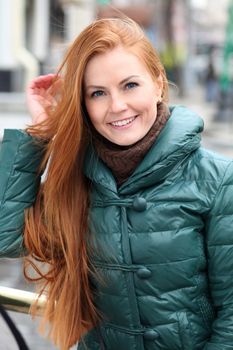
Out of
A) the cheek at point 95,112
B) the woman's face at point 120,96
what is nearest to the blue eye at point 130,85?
the woman's face at point 120,96

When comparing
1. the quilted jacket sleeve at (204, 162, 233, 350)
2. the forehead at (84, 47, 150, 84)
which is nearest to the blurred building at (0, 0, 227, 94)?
the forehead at (84, 47, 150, 84)

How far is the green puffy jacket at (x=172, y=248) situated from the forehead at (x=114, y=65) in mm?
192

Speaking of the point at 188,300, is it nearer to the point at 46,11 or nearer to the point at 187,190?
the point at 187,190

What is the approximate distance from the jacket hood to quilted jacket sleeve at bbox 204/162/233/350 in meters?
0.14

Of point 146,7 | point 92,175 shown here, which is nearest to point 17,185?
point 92,175

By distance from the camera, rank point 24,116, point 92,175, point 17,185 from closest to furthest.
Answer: point 92,175
point 17,185
point 24,116

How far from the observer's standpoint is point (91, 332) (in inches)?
81.4

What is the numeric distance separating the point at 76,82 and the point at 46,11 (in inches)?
839

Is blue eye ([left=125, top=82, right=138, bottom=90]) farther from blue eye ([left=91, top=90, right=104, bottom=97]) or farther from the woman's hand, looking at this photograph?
the woman's hand

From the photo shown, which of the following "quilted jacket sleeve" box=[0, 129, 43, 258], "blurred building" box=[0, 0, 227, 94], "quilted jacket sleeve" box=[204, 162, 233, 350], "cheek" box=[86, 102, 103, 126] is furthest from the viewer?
"blurred building" box=[0, 0, 227, 94]

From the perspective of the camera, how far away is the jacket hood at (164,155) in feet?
6.09

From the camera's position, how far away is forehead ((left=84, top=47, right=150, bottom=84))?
1876mm

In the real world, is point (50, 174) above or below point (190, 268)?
above

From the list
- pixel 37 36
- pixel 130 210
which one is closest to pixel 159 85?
pixel 130 210
